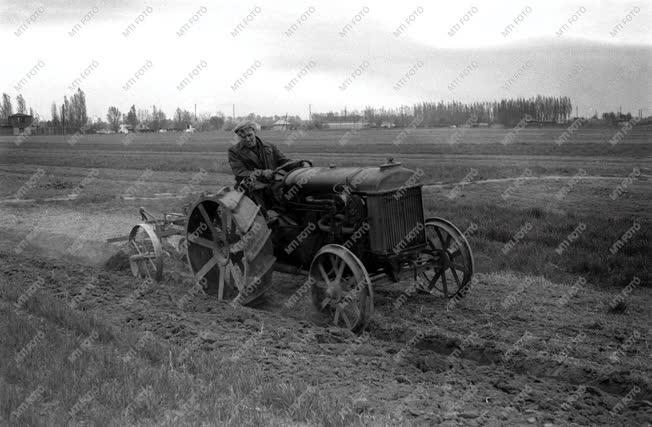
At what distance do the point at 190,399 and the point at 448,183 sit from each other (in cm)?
1403

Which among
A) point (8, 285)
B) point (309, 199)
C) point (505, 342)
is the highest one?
point (309, 199)

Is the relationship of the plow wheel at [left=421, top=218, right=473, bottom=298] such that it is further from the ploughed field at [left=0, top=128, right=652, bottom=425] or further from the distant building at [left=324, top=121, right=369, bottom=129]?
the distant building at [left=324, top=121, right=369, bottom=129]

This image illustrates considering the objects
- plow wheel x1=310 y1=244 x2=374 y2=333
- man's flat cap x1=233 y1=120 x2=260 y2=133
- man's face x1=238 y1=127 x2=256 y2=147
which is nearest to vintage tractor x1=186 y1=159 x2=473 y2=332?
plow wheel x1=310 y1=244 x2=374 y2=333

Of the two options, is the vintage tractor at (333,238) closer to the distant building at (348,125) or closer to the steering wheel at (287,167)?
the steering wheel at (287,167)

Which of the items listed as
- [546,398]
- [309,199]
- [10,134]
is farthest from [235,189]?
[10,134]

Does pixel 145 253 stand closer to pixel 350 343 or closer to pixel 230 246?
pixel 230 246

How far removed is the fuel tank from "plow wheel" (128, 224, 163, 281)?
2167mm

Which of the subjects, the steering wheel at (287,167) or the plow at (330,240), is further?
the steering wheel at (287,167)

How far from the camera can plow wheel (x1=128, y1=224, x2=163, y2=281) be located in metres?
8.08

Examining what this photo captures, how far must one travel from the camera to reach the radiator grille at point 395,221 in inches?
246

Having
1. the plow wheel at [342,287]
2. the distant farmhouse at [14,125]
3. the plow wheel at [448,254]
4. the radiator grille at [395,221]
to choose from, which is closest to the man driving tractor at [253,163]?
the plow wheel at [342,287]

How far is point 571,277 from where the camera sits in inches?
314

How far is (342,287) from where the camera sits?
21.1 feet

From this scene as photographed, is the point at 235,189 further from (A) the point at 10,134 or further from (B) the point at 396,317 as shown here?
(A) the point at 10,134
